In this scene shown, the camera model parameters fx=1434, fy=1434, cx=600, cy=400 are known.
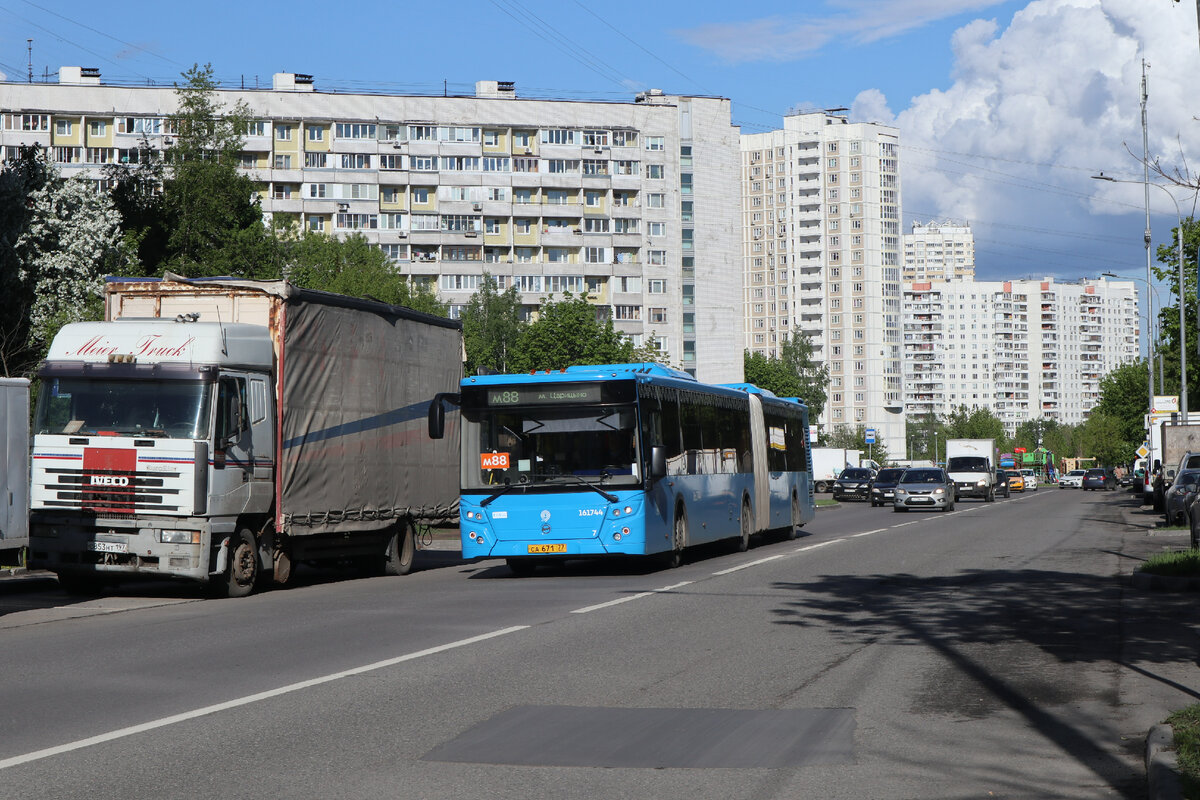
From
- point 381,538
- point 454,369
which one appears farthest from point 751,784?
point 454,369

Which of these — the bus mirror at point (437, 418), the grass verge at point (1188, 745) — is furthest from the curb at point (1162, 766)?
the bus mirror at point (437, 418)

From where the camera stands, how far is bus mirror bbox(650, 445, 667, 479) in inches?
790

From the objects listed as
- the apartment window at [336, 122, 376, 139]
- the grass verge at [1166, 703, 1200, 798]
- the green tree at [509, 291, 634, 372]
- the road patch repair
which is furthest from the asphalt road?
the apartment window at [336, 122, 376, 139]

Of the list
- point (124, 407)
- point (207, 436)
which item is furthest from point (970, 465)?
point (124, 407)

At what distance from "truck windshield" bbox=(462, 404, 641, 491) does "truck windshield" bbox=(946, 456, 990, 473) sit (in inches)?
1865

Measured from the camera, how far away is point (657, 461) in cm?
2009

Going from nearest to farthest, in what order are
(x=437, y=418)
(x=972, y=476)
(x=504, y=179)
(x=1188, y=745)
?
(x=1188, y=745) → (x=437, y=418) → (x=972, y=476) → (x=504, y=179)

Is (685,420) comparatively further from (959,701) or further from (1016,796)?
(1016,796)

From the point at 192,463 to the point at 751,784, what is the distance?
11.3m

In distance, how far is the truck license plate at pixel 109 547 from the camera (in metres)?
16.7

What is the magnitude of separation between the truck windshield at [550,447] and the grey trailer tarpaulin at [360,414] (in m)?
1.45

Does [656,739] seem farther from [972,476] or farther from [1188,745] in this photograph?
[972,476]

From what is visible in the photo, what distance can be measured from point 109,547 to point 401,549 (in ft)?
20.0

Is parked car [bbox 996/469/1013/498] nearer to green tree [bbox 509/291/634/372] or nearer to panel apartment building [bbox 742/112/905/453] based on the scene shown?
green tree [bbox 509/291/634/372]
